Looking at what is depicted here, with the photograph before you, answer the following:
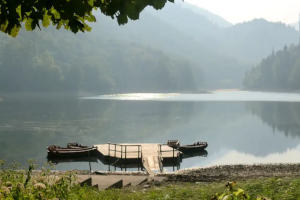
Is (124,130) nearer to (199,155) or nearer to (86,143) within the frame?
(86,143)

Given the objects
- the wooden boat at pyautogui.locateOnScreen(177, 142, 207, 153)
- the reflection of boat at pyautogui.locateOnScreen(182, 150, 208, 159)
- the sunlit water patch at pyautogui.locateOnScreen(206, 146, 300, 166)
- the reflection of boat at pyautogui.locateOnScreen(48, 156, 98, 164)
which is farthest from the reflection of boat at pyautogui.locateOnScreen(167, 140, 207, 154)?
the reflection of boat at pyautogui.locateOnScreen(48, 156, 98, 164)

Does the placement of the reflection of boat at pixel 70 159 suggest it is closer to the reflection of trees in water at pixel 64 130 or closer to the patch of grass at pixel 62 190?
the reflection of trees in water at pixel 64 130

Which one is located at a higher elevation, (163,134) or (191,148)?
(163,134)

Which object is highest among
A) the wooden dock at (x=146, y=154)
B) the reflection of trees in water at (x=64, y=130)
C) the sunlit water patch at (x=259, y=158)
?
the reflection of trees in water at (x=64, y=130)

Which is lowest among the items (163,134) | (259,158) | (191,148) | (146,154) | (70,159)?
(259,158)

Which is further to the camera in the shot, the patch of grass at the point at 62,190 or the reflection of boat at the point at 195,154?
the reflection of boat at the point at 195,154

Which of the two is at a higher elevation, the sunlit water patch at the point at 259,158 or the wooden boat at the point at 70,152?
the wooden boat at the point at 70,152

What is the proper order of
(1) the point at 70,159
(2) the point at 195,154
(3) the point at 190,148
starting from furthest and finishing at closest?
(2) the point at 195,154
(3) the point at 190,148
(1) the point at 70,159

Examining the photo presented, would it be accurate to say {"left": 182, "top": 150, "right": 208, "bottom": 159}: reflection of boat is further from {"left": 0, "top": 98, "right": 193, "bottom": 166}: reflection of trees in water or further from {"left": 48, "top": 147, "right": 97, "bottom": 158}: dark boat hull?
{"left": 0, "top": 98, "right": 193, "bottom": 166}: reflection of trees in water

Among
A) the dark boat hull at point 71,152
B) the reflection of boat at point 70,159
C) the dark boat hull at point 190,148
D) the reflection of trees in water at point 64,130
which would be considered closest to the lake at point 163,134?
the reflection of trees in water at point 64,130

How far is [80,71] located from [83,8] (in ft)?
605

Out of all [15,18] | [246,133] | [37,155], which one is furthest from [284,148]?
[15,18]

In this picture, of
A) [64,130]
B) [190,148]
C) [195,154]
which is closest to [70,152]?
[190,148]

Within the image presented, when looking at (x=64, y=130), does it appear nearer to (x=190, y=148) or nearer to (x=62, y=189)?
(x=190, y=148)
